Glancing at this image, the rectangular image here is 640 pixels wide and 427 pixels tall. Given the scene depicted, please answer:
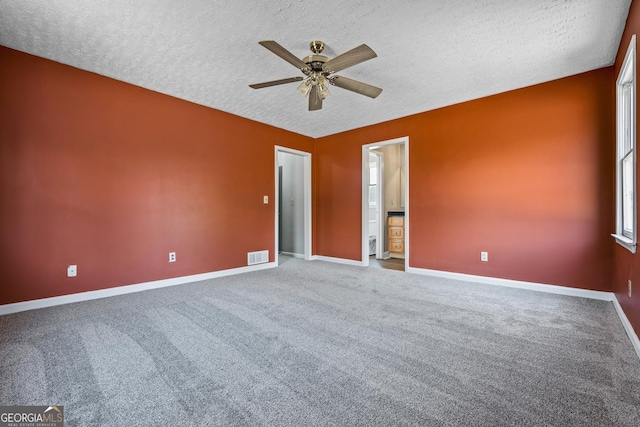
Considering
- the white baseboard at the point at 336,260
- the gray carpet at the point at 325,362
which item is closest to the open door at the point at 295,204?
the white baseboard at the point at 336,260

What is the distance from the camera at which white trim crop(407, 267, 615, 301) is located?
3.15 metres

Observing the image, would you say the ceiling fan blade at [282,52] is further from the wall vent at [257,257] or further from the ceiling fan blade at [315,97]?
the wall vent at [257,257]

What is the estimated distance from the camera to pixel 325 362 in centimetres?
183

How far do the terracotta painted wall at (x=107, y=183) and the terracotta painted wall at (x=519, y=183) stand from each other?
116 inches

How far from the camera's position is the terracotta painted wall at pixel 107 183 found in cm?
282

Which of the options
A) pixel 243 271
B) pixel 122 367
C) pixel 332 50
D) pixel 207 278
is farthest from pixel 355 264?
pixel 122 367

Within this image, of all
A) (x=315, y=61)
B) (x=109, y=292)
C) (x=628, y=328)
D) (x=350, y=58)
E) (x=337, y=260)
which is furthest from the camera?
(x=337, y=260)

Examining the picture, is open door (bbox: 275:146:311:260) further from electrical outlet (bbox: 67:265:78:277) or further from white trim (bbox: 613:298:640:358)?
white trim (bbox: 613:298:640:358)

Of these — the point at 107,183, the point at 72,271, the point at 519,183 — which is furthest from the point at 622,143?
the point at 72,271

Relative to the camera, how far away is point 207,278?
4.21m

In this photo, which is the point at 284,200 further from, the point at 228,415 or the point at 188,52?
the point at 228,415

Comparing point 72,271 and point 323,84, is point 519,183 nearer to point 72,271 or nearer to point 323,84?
point 323,84

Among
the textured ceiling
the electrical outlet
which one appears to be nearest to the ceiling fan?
the textured ceiling

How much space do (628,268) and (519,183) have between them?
1510 millimetres
